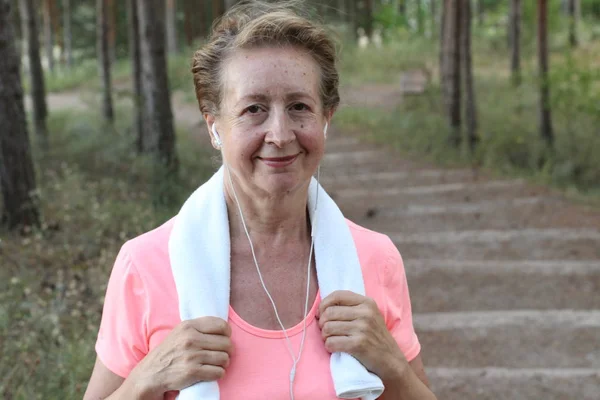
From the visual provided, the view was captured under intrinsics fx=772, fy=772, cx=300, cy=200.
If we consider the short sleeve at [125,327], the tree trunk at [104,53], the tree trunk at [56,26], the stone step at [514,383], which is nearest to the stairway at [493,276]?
the stone step at [514,383]

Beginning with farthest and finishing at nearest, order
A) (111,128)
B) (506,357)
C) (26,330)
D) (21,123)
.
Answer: (111,128)
(21,123)
(506,357)
(26,330)

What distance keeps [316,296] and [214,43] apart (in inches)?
31.5

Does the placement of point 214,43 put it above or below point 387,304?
above

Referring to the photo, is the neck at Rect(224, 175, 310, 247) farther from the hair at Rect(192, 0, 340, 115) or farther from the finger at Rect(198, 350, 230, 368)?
the finger at Rect(198, 350, 230, 368)

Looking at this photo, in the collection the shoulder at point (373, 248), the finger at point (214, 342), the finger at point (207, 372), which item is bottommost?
the finger at point (207, 372)

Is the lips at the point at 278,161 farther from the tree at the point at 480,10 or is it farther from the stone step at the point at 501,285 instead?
the tree at the point at 480,10

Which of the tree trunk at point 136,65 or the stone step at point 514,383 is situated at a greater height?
the tree trunk at point 136,65

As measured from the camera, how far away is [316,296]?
88.1 inches

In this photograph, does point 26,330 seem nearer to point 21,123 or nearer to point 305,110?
point 21,123

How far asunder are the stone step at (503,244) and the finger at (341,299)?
587 centimetres

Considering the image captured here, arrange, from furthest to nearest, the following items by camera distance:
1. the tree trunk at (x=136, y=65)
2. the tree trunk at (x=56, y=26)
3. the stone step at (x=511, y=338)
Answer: the tree trunk at (x=56, y=26)
the tree trunk at (x=136, y=65)
the stone step at (x=511, y=338)

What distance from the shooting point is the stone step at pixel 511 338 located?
5711 millimetres

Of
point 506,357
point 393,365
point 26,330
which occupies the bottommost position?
point 506,357

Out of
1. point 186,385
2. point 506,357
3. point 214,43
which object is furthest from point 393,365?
point 506,357
